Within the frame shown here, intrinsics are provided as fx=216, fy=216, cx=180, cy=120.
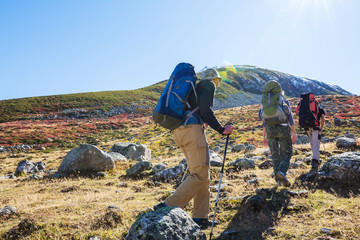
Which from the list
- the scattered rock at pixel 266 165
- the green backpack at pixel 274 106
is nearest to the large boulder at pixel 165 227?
the green backpack at pixel 274 106

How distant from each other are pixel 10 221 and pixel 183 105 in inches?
179

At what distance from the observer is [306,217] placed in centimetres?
366

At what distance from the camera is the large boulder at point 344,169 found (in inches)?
193

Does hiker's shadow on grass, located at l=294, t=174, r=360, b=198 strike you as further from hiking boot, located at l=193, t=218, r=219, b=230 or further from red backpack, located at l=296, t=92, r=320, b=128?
hiking boot, located at l=193, t=218, r=219, b=230

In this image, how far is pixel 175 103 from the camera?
336cm

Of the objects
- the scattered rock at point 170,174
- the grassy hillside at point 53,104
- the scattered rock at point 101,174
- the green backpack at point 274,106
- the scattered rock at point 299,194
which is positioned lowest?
the scattered rock at point 101,174

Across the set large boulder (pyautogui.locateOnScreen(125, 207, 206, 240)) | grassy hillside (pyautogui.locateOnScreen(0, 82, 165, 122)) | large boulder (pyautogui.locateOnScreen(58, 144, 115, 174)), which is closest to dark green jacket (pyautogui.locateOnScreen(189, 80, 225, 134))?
large boulder (pyautogui.locateOnScreen(125, 207, 206, 240))

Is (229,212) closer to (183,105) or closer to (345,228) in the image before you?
(345,228)

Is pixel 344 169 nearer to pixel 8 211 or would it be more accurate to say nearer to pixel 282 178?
pixel 282 178

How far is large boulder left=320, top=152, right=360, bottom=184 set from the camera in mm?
4909

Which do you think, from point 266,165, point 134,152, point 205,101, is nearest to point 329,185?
point 266,165

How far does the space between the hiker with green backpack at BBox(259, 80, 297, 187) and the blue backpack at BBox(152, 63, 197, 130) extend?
2605mm

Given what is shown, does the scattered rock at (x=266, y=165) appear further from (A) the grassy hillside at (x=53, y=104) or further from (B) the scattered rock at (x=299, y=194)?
(A) the grassy hillside at (x=53, y=104)

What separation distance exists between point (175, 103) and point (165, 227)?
1.73 meters
